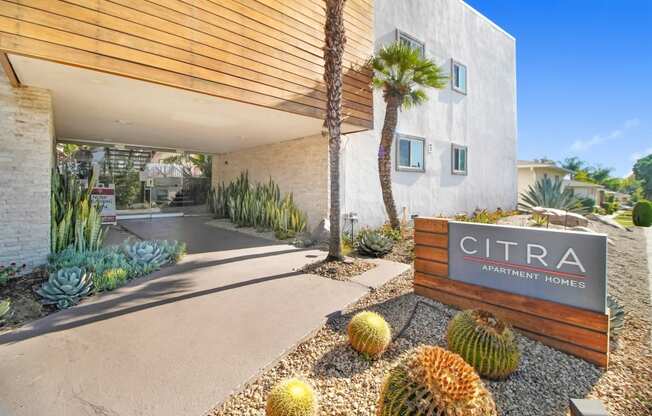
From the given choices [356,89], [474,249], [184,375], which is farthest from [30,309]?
[356,89]

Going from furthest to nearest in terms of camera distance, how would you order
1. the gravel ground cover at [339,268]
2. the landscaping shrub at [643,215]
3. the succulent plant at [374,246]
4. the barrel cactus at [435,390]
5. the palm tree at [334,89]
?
the landscaping shrub at [643,215] < the succulent plant at [374,246] < the palm tree at [334,89] < the gravel ground cover at [339,268] < the barrel cactus at [435,390]

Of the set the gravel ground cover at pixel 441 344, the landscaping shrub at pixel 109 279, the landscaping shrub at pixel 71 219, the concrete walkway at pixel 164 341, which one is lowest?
the gravel ground cover at pixel 441 344

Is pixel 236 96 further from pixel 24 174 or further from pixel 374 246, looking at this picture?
pixel 374 246

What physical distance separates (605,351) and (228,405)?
129 inches

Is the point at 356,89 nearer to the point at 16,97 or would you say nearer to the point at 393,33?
the point at 393,33

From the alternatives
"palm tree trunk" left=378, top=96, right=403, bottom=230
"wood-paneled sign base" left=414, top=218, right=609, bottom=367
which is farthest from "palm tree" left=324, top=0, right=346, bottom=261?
"palm tree trunk" left=378, top=96, right=403, bottom=230

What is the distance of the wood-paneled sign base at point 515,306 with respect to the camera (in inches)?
104

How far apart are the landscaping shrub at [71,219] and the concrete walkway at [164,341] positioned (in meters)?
1.79

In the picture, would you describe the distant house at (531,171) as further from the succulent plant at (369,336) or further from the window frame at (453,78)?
the succulent plant at (369,336)

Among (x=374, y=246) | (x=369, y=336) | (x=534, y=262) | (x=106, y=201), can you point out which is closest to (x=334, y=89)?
(x=374, y=246)

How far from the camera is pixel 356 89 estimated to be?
7.27m

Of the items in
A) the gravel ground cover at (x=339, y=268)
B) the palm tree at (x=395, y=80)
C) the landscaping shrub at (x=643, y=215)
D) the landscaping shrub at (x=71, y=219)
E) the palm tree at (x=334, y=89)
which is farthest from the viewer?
the landscaping shrub at (x=643, y=215)

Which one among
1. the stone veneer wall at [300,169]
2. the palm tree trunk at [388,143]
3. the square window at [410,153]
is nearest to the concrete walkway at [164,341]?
the palm tree trunk at [388,143]

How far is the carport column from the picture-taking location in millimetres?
4270
